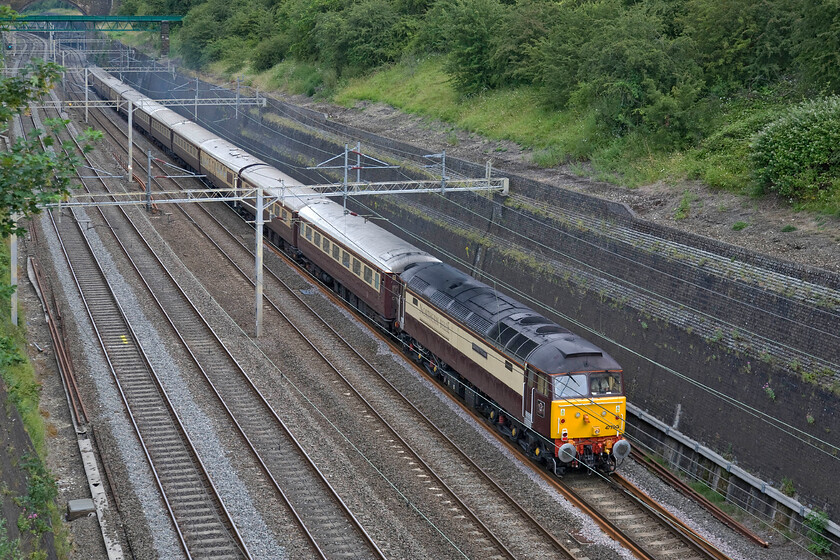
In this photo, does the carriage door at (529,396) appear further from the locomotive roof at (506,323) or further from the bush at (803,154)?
the bush at (803,154)

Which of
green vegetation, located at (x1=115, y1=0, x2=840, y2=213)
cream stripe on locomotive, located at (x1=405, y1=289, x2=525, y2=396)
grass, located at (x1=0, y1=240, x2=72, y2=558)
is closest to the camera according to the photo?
grass, located at (x1=0, y1=240, x2=72, y2=558)

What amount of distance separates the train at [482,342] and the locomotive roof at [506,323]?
3cm

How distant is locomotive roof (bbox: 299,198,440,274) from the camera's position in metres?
25.7

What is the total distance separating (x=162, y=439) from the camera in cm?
1934

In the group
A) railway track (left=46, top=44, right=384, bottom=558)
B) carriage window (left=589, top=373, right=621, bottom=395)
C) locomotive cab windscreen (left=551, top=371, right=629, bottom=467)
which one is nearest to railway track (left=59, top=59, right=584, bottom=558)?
railway track (left=46, top=44, right=384, bottom=558)

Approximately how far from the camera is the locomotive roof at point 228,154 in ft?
Answer: 127

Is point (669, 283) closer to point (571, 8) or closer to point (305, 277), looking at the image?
point (305, 277)

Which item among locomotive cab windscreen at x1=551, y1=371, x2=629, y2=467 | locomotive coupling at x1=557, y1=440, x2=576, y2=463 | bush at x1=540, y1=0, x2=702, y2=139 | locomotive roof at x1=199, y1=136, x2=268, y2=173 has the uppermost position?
bush at x1=540, y1=0, x2=702, y2=139

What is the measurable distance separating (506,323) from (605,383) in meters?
2.76

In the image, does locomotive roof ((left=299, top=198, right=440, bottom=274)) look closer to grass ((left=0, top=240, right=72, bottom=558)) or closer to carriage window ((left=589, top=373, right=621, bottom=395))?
carriage window ((left=589, top=373, right=621, bottom=395))

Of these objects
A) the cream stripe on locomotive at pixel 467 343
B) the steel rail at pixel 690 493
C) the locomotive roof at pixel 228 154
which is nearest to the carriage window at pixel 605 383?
the cream stripe on locomotive at pixel 467 343

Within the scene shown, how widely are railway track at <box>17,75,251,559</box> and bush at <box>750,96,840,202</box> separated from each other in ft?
52.7

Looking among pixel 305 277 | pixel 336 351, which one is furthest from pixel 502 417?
pixel 305 277

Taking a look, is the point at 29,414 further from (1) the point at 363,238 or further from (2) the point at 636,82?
(2) the point at 636,82
